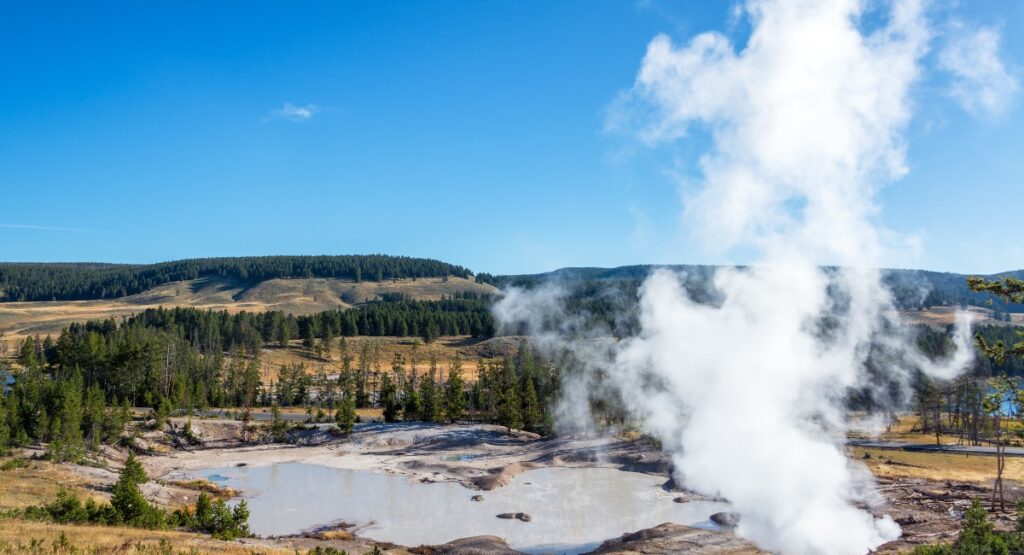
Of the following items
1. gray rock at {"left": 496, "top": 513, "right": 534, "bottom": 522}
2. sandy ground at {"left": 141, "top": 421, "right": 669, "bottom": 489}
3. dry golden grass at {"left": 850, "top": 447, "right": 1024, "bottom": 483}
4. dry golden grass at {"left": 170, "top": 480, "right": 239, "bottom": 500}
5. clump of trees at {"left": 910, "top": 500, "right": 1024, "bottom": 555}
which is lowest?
sandy ground at {"left": 141, "top": 421, "right": 669, "bottom": 489}

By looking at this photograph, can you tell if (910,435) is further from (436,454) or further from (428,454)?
(428,454)

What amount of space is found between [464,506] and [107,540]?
90.4ft

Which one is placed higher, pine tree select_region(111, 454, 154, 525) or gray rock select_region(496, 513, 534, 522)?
pine tree select_region(111, 454, 154, 525)

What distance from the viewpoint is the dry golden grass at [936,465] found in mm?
52688

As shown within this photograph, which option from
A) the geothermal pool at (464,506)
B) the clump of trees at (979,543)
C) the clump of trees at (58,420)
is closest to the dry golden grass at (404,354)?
the clump of trees at (58,420)

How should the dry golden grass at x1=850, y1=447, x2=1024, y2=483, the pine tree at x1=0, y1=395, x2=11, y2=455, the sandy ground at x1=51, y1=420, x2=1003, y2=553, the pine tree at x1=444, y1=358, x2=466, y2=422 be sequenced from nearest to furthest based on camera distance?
the sandy ground at x1=51, y1=420, x2=1003, y2=553 < the pine tree at x1=0, y1=395, x2=11, y2=455 < the dry golden grass at x1=850, y1=447, x2=1024, y2=483 < the pine tree at x1=444, y1=358, x2=466, y2=422

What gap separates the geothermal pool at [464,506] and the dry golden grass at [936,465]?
19.7 metres

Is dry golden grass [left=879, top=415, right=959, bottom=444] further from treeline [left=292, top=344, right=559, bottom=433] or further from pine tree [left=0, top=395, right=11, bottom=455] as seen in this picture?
pine tree [left=0, top=395, right=11, bottom=455]

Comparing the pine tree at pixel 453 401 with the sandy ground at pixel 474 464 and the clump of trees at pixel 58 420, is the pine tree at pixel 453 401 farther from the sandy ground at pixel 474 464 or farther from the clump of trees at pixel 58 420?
the clump of trees at pixel 58 420

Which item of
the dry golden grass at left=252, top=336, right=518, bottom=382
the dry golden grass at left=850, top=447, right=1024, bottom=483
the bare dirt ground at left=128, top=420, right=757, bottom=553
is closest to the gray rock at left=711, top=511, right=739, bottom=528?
the bare dirt ground at left=128, top=420, right=757, bottom=553

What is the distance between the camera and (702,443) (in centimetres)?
4116

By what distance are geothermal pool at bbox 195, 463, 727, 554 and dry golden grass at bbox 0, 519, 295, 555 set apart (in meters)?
12.7

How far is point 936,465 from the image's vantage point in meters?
57.3

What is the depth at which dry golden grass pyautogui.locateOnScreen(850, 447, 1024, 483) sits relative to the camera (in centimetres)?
5269
